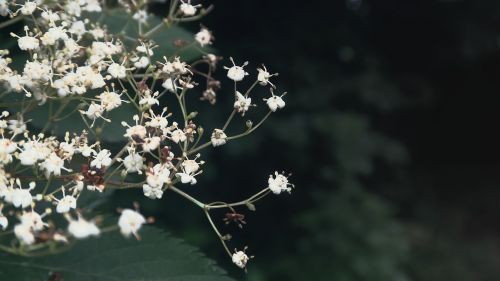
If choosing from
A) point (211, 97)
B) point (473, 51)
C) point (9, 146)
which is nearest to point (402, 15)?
point (473, 51)

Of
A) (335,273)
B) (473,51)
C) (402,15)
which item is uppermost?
(402,15)

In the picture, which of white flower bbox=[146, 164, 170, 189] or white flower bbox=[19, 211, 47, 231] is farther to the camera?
white flower bbox=[146, 164, 170, 189]

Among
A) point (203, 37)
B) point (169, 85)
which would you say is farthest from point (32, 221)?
point (203, 37)

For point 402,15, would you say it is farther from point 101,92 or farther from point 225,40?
point 101,92

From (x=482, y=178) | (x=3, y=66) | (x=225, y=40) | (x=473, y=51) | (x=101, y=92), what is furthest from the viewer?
(x=482, y=178)

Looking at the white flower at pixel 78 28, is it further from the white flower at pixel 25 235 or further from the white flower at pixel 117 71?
the white flower at pixel 25 235

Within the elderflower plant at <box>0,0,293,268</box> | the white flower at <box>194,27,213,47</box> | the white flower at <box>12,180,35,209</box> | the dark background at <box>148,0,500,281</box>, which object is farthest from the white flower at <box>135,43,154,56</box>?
the dark background at <box>148,0,500,281</box>

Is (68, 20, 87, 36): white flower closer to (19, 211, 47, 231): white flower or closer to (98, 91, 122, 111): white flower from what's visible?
(98, 91, 122, 111): white flower
